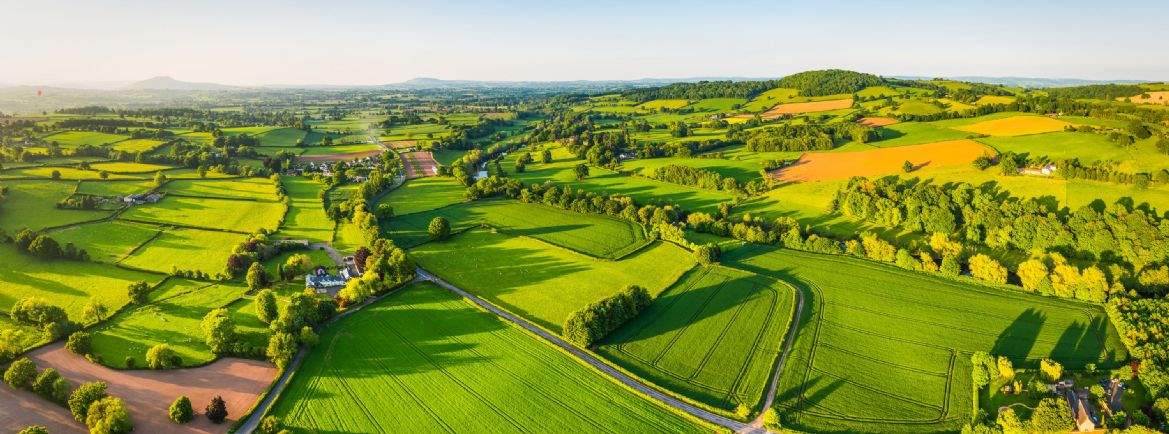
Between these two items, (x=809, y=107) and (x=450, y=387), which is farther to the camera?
(x=809, y=107)

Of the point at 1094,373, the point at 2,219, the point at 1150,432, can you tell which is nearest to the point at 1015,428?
the point at 1150,432

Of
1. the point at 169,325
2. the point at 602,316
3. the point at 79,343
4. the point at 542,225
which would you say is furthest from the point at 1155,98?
the point at 79,343

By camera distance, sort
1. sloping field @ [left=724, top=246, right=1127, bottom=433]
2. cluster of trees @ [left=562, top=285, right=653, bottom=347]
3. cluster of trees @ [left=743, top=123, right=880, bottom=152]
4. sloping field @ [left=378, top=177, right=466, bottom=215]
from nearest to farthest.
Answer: sloping field @ [left=724, top=246, right=1127, bottom=433] → cluster of trees @ [left=562, top=285, right=653, bottom=347] → sloping field @ [left=378, top=177, right=466, bottom=215] → cluster of trees @ [left=743, top=123, right=880, bottom=152]

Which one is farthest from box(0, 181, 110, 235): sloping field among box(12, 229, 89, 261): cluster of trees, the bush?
the bush

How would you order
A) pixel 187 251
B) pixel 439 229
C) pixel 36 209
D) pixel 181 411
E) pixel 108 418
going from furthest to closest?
1. pixel 36 209
2. pixel 439 229
3. pixel 187 251
4. pixel 181 411
5. pixel 108 418

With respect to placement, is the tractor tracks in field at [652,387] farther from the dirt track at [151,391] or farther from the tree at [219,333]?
the tree at [219,333]

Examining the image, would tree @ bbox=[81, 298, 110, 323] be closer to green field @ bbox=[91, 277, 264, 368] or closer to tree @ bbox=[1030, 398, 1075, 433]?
green field @ bbox=[91, 277, 264, 368]

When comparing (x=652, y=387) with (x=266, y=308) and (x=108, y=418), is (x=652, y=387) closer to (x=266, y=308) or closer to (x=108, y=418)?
(x=266, y=308)
